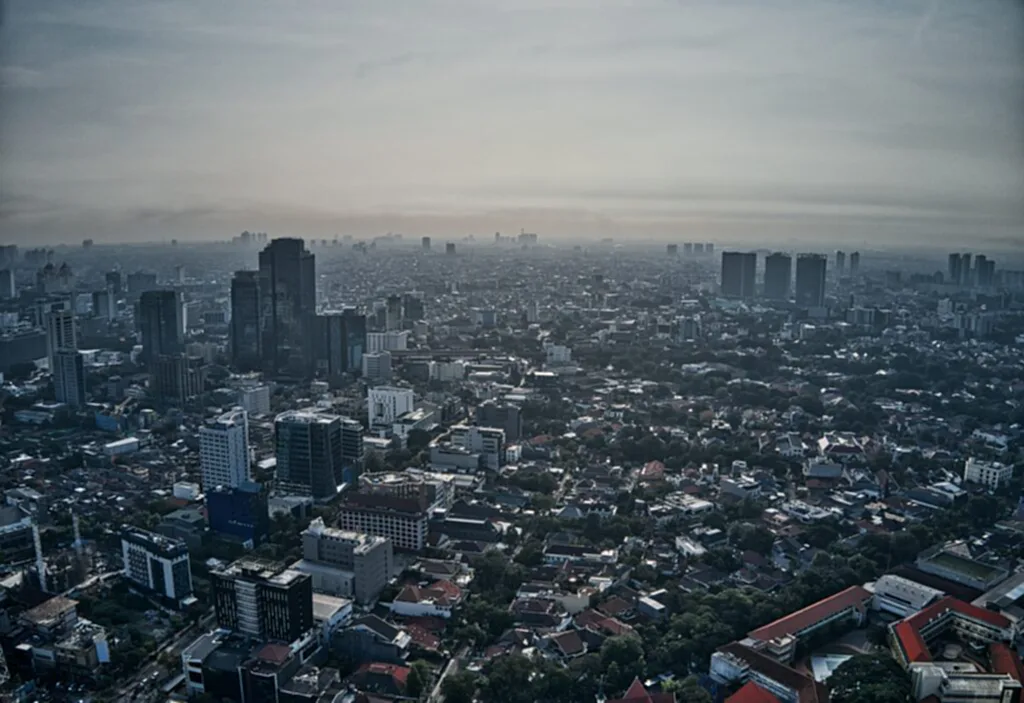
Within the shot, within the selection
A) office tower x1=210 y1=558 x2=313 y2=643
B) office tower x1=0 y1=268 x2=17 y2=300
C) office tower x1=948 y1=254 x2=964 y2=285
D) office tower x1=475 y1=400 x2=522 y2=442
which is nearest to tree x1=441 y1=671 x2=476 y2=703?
office tower x1=210 y1=558 x2=313 y2=643

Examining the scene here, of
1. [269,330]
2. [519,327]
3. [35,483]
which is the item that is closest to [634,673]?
[35,483]

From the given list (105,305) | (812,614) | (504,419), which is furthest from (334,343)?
(812,614)

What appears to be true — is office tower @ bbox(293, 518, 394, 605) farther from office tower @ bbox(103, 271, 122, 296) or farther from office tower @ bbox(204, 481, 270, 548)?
office tower @ bbox(103, 271, 122, 296)

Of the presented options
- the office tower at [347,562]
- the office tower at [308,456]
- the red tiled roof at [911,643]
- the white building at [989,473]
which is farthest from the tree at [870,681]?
the office tower at [308,456]

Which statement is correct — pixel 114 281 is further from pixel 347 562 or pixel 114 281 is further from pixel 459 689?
pixel 459 689

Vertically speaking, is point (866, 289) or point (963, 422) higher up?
point (866, 289)

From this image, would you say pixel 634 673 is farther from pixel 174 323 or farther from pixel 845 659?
pixel 174 323

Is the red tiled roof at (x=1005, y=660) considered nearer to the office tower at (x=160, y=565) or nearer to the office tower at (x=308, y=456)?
the office tower at (x=160, y=565)
